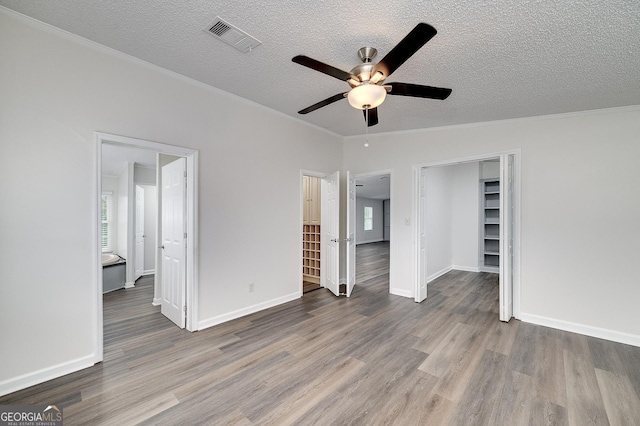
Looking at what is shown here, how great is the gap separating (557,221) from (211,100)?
15.1 feet

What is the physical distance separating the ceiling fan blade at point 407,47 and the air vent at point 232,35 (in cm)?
106

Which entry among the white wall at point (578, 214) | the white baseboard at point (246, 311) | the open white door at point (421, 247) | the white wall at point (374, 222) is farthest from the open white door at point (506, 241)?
the white wall at point (374, 222)

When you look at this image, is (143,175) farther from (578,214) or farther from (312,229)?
(578,214)

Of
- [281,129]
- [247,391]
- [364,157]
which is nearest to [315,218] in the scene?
[364,157]

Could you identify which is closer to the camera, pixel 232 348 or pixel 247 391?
pixel 247 391

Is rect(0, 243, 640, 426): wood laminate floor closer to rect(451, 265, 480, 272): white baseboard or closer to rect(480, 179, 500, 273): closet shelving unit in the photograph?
rect(451, 265, 480, 272): white baseboard

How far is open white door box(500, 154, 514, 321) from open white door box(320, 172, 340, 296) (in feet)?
7.70

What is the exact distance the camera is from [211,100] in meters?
3.14

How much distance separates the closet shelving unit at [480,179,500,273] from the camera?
6320 mm

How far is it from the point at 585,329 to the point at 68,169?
5.75 metres

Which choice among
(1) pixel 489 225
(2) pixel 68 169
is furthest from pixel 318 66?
(1) pixel 489 225

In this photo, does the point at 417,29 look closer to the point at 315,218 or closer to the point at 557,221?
the point at 557,221

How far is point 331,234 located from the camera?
4.68 m

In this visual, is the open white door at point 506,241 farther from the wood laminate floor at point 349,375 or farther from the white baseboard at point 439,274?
the white baseboard at point 439,274
